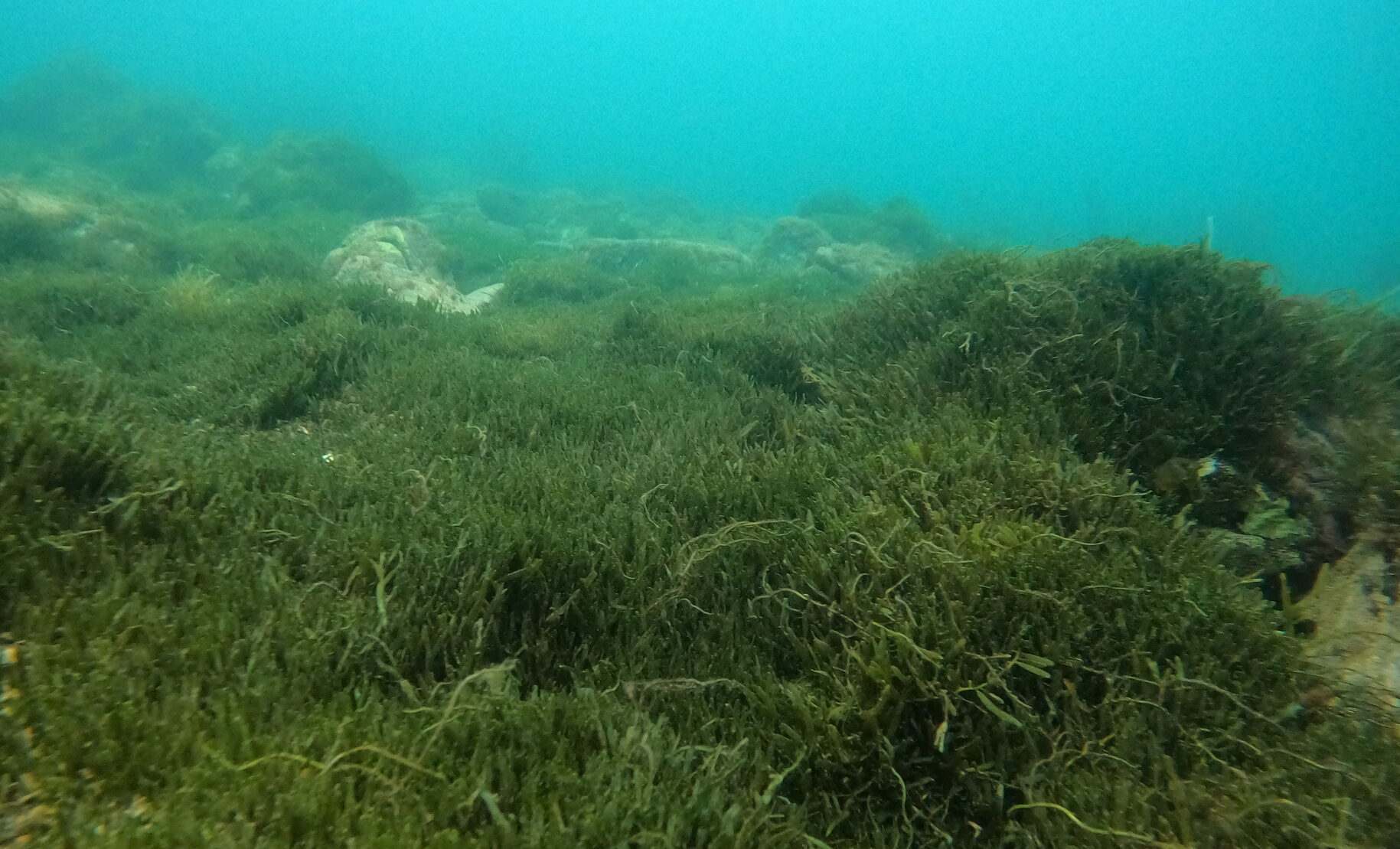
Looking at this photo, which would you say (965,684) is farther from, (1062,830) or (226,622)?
(226,622)

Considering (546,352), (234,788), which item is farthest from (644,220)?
(234,788)

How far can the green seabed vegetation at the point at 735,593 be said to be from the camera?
2.23 meters

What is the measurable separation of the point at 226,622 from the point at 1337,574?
5.58 m

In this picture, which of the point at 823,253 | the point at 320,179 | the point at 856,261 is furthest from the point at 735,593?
the point at 320,179

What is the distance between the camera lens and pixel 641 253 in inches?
734

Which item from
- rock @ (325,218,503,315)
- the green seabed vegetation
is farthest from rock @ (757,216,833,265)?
the green seabed vegetation

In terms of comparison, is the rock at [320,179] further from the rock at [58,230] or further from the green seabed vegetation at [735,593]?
the green seabed vegetation at [735,593]

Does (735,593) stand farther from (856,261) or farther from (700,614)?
(856,261)

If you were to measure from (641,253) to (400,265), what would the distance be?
6740mm

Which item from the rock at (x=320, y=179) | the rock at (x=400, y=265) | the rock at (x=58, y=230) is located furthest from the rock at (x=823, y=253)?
the rock at (x=58, y=230)

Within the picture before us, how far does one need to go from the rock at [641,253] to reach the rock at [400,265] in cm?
384

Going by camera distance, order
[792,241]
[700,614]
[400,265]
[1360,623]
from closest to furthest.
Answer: [1360,623] < [700,614] < [400,265] < [792,241]

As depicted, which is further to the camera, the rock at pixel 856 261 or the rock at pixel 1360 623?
the rock at pixel 856 261

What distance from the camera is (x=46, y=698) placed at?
2184 mm
